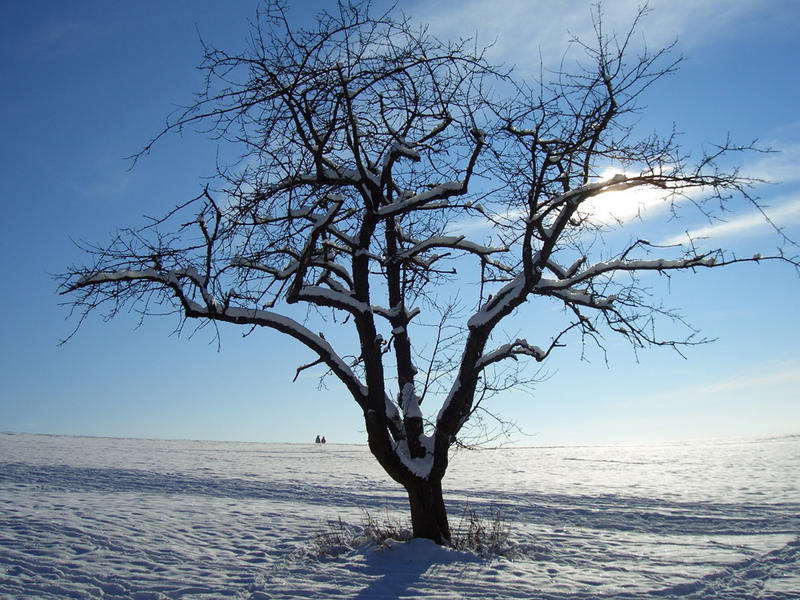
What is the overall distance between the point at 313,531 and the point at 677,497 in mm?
11789

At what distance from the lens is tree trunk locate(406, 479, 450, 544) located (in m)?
9.20

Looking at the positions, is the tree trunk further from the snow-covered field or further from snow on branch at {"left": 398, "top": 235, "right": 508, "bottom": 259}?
snow on branch at {"left": 398, "top": 235, "right": 508, "bottom": 259}

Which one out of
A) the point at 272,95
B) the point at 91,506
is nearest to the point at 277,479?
the point at 91,506

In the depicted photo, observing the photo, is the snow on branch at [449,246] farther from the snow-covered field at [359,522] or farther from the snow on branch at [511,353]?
the snow-covered field at [359,522]

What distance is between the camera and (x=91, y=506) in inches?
544

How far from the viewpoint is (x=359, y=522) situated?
43.6ft

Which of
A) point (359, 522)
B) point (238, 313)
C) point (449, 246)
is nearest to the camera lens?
point (238, 313)

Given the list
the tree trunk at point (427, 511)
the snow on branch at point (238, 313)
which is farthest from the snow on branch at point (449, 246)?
the tree trunk at point (427, 511)

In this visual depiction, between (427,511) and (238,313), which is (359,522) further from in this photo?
(238,313)

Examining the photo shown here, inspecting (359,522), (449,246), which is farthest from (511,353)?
(359,522)

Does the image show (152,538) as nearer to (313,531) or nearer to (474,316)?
(313,531)

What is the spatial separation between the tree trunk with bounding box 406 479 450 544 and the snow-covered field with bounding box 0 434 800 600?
1.06 feet

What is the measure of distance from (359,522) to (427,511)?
180 inches

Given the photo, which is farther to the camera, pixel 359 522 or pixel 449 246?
pixel 359 522
